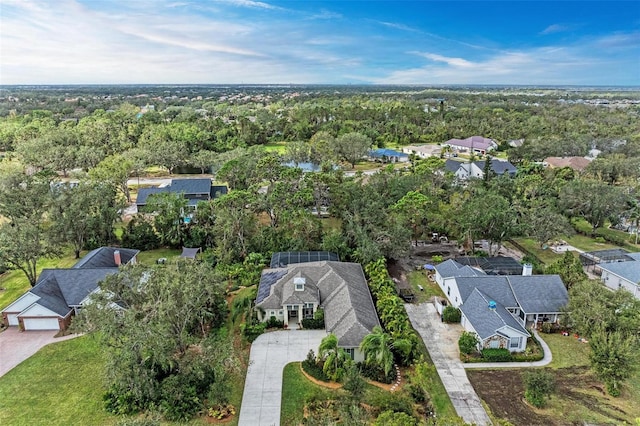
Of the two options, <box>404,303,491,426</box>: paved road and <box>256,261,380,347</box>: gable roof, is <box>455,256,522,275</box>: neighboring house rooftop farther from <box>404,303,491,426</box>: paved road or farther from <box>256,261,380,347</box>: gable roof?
<box>256,261,380,347</box>: gable roof

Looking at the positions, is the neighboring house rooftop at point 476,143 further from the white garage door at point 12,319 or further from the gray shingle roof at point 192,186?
the white garage door at point 12,319

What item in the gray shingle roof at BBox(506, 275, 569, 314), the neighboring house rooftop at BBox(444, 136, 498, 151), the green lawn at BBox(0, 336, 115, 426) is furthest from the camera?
the neighboring house rooftop at BBox(444, 136, 498, 151)

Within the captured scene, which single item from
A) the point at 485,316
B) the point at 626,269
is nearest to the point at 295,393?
the point at 485,316

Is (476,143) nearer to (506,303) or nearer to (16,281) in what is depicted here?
(506,303)

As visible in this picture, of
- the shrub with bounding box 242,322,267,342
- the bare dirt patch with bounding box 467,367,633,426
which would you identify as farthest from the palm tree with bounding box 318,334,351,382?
the bare dirt patch with bounding box 467,367,633,426

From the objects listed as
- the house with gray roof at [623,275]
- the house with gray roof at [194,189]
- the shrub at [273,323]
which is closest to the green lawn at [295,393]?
the shrub at [273,323]

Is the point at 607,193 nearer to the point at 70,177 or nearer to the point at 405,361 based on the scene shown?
the point at 405,361

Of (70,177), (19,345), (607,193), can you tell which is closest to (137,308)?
(19,345)
